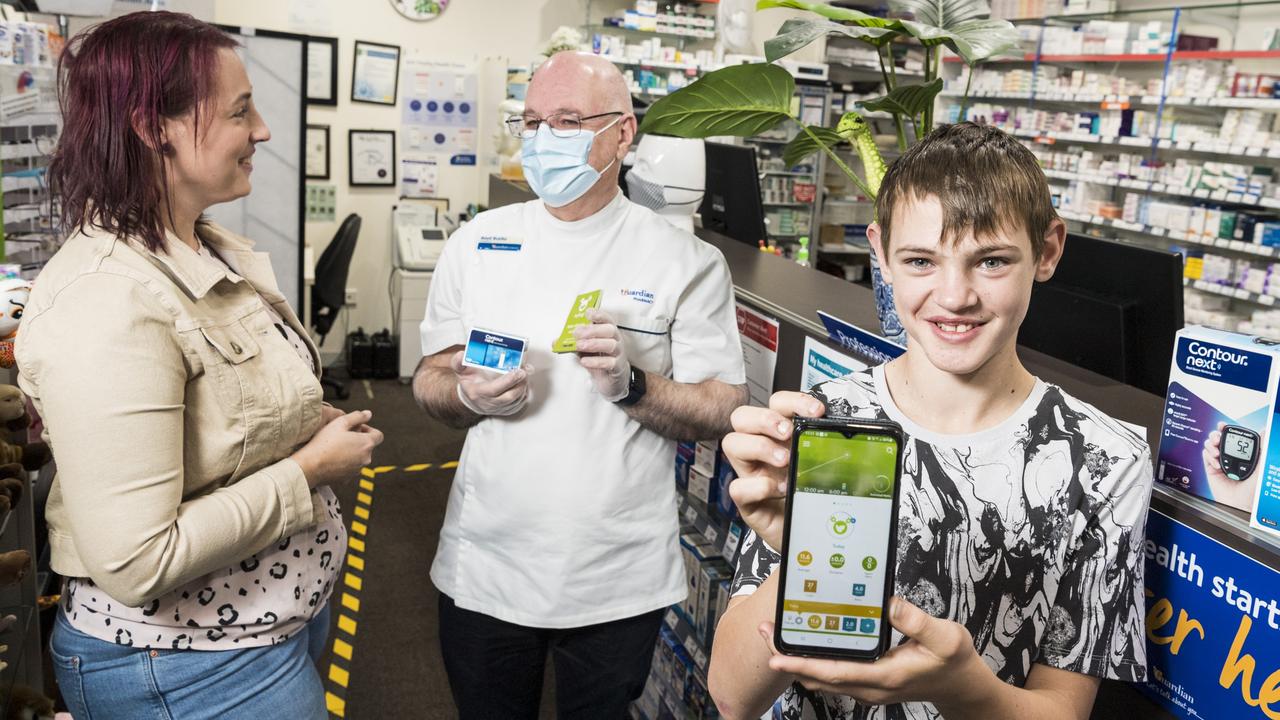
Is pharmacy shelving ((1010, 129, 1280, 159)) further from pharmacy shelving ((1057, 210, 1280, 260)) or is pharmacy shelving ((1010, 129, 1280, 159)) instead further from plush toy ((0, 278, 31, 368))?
plush toy ((0, 278, 31, 368))

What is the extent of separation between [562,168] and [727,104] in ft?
1.14

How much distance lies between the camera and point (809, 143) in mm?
1980

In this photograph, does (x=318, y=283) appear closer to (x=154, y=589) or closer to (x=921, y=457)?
(x=154, y=589)

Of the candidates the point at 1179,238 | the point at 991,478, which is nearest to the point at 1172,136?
the point at 1179,238

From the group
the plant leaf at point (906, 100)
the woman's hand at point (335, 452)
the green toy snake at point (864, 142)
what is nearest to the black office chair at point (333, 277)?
the woman's hand at point (335, 452)

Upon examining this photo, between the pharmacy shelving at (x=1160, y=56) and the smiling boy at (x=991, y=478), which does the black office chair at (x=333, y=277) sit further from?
the smiling boy at (x=991, y=478)

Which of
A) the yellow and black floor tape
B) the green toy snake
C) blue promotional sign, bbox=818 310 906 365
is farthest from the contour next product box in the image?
the yellow and black floor tape

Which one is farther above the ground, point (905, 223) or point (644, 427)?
point (905, 223)

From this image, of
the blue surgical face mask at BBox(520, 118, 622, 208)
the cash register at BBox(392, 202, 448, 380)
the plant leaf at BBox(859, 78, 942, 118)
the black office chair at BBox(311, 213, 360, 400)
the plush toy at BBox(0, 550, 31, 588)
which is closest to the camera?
the plush toy at BBox(0, 550, 31, 588)

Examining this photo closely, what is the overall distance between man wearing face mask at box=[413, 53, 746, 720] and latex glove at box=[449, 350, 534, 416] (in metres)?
0.01

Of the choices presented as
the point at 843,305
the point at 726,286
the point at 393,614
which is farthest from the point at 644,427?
the point at 393,614

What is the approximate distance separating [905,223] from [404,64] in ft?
21.4

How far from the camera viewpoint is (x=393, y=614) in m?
3.80

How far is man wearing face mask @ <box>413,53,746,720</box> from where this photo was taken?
191 centimetres
